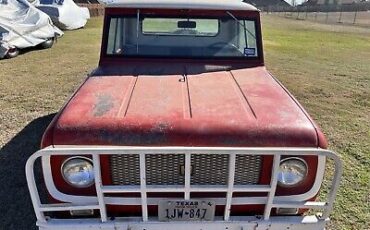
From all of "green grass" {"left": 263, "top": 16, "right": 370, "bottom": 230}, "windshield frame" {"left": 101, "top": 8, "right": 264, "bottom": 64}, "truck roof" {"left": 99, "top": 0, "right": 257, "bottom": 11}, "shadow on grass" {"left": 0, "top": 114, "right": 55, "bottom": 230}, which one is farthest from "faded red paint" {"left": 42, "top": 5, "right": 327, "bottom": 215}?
"green grass" {"left": 263, "top": 16, "right": 370, "bottom": 230}

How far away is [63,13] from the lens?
1933 cm

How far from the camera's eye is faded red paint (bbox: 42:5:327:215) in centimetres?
211

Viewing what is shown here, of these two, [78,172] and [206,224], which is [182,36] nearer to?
[78,172]

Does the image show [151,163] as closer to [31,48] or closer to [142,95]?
[142,95]

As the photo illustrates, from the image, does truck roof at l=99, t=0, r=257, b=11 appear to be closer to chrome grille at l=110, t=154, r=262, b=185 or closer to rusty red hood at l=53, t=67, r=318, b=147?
rusty red hood at l=53, t=67, r=318, b=147

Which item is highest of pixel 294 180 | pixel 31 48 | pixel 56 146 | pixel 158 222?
pixel 56 146

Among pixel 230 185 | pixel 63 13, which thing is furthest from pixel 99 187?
pixel 63 13

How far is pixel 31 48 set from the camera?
42.1ft

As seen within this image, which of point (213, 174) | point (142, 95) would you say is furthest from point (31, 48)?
point (213, 174)

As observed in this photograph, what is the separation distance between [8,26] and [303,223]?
476 inches

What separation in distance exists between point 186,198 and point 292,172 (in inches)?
27.7

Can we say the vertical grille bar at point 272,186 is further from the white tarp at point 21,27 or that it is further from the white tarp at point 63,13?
the white tarp at point 63,13

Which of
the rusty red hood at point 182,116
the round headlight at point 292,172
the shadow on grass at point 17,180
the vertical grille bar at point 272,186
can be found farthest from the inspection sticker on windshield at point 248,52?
the shadow on grass at point 17,180

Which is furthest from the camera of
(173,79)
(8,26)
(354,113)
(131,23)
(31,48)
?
(31,48)
